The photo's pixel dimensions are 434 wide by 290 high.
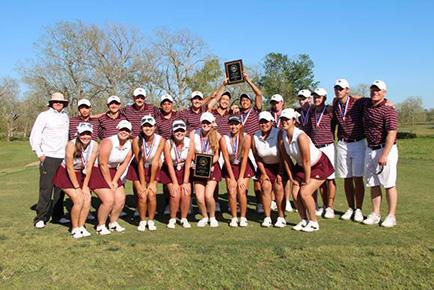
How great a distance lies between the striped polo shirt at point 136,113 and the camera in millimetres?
7199

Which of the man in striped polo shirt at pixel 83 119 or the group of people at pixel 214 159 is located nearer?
the group of people at pixel 214 159

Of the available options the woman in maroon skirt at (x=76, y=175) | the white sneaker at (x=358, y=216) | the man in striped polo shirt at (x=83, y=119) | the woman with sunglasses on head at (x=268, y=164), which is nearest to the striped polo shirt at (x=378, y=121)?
the white sneaker at (x=358, y=216)

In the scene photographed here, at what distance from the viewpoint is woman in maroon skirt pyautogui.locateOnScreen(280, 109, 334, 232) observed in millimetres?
5980

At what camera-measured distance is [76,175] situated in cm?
622

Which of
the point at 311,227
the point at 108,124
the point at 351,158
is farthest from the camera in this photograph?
the point at 108,124

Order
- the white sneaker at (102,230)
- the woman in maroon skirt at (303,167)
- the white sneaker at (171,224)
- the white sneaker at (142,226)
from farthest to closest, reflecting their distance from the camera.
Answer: the white sneaker at (171,224) < the white sneaker at (142,226) < the white sneaker at (102,230) < the woman in maroon skirt at (303,167)

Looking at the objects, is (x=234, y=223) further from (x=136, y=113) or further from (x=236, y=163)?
(x=136, y=113)

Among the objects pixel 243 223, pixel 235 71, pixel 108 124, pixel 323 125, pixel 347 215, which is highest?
pixel 235 71

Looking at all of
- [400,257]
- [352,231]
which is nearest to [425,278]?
[400,257]

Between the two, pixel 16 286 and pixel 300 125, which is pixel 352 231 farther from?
pixel 16 286

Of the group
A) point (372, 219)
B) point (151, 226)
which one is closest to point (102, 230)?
point (151, 226)

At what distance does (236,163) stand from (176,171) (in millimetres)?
949

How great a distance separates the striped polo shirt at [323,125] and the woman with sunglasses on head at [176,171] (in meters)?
2.16

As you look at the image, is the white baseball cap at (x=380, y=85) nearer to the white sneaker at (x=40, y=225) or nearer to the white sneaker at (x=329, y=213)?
the white sneaker at (x=329, y=213)
